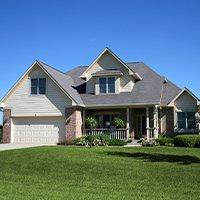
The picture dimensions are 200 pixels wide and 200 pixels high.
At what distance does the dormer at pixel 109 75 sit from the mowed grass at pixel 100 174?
37.6ft

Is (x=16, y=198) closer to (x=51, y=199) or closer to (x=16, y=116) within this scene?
(x=51, y=199)

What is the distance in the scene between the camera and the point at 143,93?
3856cm

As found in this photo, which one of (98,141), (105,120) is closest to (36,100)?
(105,120)

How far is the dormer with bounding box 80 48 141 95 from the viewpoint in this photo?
128 ft

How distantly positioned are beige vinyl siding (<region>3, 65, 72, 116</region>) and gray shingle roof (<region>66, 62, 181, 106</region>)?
101 inches

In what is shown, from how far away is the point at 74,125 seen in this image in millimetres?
37375

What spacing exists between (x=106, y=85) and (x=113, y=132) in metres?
4.48

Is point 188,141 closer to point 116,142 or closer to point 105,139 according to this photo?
point 116,142

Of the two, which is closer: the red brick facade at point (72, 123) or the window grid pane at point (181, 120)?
the red brick facade at point (72, 123)

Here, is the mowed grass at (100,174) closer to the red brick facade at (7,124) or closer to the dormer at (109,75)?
the dormer at (109,75)

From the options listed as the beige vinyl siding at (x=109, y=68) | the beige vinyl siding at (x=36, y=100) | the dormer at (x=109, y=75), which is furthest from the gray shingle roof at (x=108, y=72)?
the beige vinyl siding at (x=36, y=100)

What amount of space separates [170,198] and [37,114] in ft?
82.9

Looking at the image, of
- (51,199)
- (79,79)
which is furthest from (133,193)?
(79,79)

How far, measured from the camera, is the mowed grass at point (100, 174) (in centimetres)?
1559
